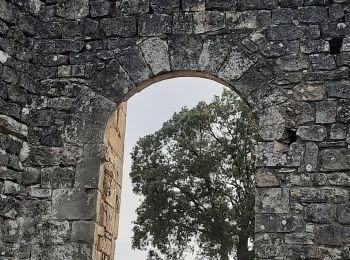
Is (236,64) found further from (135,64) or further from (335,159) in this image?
(335,159)

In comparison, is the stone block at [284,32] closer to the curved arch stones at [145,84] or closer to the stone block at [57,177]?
the curved arch stones at [145,84]

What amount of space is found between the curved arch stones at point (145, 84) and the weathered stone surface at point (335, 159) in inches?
0.4

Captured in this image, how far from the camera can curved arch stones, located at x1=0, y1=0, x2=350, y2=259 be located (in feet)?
20.0

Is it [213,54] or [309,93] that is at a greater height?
[213,54]

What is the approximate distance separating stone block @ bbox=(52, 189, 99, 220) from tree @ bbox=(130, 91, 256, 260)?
9534mm

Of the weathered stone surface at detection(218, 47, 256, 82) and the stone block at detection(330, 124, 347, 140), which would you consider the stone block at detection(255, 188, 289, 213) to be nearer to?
the stone block at detection(330, 124, 347, 140)

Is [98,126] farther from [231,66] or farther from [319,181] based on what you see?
[319,181]

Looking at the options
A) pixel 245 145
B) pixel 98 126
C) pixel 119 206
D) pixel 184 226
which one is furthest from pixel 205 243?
pixel 98 126

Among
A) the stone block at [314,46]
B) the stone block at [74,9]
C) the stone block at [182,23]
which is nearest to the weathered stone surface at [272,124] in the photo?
the stone block at [314,46]

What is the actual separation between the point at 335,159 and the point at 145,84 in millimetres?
2300

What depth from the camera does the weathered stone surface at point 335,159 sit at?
6.09m

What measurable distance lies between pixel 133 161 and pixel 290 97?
38.5 ft

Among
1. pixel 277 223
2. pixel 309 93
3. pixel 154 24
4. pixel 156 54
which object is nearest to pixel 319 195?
pixel 277 223

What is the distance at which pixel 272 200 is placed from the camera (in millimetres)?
6117
